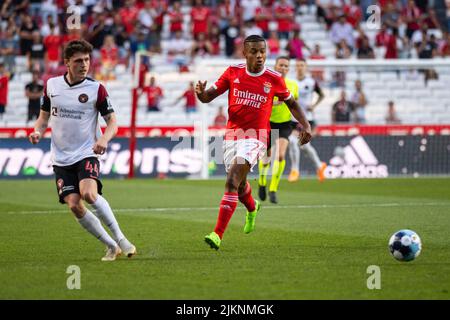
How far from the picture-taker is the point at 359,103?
83.6 ft

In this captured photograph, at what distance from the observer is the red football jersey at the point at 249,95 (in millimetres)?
11117

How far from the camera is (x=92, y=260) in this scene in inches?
383

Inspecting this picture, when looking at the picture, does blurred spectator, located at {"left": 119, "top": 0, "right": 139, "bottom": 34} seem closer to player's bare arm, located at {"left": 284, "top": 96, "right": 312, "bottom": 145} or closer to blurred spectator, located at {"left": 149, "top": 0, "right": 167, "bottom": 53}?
blurred spectator, located at {"left": 149, "top": 0, "right": 167, "bottom": 53}

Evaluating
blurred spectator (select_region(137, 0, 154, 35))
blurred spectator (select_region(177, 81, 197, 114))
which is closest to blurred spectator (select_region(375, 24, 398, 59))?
blurred spectator (select_region(177, 81, 197, 114))

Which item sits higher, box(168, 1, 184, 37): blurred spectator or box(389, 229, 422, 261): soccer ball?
box(168, 1, 184, 37): blurred spectator

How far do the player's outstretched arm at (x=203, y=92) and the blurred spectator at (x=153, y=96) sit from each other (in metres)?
15.5

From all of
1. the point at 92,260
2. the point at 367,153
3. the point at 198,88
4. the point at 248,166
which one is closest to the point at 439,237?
the point at 248,166

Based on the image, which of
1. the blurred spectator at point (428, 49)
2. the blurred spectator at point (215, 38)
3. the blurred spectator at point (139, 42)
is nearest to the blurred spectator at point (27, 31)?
the blurred spectator at point (139, 42)

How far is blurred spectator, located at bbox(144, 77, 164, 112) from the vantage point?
26.6m

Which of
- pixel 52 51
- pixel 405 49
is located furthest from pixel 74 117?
pixel 405 49

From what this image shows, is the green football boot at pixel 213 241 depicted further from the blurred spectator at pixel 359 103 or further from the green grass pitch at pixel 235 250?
the blurred spectator at pixel 359 103

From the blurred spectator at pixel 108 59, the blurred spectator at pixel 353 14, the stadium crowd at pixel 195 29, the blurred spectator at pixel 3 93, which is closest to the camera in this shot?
the blurred spectator at pixel 3 93

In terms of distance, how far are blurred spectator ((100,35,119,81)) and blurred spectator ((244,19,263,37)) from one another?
3.99 m

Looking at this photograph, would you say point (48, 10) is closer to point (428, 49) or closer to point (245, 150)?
point (428, 49)
